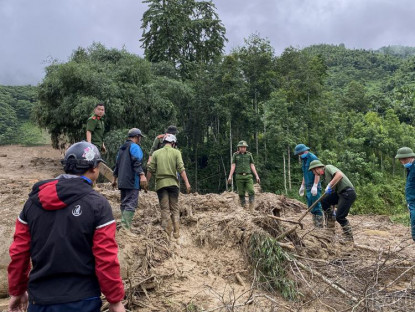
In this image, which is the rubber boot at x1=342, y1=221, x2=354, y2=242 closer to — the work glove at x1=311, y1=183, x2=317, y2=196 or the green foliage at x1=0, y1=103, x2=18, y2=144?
the work glove at x1=311, y1=183, x2=317, y2=196

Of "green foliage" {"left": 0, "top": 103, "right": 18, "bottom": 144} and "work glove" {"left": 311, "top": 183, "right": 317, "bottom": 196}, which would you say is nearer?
"work glove" {"left": 311, "top": 183, "right": 317, "bottom": 196}

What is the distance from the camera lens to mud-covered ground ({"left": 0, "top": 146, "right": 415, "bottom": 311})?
3748 mm

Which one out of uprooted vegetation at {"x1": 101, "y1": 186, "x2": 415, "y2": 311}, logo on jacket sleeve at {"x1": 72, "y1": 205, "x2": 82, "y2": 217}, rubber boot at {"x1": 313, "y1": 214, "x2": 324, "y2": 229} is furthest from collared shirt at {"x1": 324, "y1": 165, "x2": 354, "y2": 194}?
logo on jacket sleeve at {"x1": 72, "y1": 205, "x2": 82, "y2": 217}

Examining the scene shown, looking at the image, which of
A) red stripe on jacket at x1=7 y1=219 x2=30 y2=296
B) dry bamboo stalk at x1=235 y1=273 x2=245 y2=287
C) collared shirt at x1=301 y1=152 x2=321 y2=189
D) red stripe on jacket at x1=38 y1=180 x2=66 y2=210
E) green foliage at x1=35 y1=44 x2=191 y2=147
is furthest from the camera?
green foliage at x1=35 y1=44 x2=191 y2=147

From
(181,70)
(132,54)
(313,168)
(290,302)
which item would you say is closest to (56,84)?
(132,54)

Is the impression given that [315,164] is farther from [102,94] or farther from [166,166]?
[102,94]

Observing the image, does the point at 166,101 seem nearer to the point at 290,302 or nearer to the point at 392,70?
the point at 290,302

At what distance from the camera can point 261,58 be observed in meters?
20.9

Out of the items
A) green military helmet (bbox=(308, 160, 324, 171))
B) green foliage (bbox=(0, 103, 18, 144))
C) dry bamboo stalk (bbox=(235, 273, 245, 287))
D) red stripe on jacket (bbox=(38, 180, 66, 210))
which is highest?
green foliage (bbox=(0, 103, 18, 144))

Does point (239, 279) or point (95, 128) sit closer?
point (239, 279)

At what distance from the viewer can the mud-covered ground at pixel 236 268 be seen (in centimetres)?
375

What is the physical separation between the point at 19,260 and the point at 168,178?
3286mm

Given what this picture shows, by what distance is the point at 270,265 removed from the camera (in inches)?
175

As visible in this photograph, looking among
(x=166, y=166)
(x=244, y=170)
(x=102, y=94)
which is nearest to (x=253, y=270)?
(x=166, y=166)
